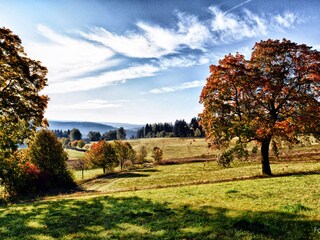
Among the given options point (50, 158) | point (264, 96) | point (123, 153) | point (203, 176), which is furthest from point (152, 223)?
point (123, 153)

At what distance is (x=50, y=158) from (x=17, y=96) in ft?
132

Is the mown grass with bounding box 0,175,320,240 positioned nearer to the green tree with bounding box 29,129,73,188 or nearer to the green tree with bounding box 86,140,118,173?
the green tree with bounding box 29,129,73,188

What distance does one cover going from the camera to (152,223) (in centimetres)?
1493

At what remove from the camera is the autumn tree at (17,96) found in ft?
70.4

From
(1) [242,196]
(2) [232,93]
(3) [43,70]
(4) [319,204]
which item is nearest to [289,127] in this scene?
(2) [232,93]

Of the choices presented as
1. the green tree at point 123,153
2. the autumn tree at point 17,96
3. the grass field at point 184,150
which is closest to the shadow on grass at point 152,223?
the autumn tree at point 17,96

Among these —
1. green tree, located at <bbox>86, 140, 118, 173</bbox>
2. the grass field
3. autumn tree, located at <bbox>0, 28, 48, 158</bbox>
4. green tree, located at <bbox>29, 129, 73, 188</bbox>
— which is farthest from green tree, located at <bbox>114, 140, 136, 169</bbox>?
autumn tree, located at <bbox>0, 28, 48, 158</bbox>

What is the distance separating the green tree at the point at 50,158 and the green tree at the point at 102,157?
759 inches

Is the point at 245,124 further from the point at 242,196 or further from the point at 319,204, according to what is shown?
the point at 319,204

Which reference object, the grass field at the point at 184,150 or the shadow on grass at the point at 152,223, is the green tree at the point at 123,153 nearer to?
the grass field at the point at 184,150

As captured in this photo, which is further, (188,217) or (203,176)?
(203,176)

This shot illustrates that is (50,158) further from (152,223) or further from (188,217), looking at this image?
(188,217)

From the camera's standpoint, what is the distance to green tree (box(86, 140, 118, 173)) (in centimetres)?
8000

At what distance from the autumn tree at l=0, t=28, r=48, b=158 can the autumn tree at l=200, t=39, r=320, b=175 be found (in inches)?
724
